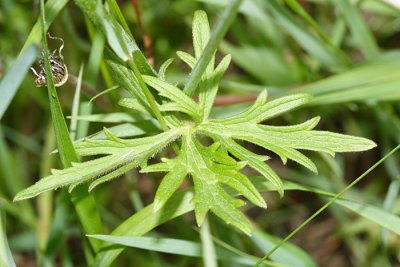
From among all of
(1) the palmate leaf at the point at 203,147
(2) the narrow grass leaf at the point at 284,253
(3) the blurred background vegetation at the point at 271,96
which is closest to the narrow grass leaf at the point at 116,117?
(1) the palmate leaf at the point at 203,147

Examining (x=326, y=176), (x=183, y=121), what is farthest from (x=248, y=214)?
(x=183, y=121)

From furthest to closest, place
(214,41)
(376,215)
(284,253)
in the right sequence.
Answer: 1. (284,253)
2. (376,215)
3. (214,41)

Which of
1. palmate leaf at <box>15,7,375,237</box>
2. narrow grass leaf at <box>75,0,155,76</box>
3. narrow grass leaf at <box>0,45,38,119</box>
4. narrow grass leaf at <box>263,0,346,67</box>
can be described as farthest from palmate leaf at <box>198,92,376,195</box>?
narrow grass leaf at <box>263,0,346,67</box>

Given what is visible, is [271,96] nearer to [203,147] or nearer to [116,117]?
[116,117]

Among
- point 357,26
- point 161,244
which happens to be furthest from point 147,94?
point 357,26

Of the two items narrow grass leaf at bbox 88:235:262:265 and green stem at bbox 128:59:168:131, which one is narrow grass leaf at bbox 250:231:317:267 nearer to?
narrow grass leaf at bbox 88:235:262:265

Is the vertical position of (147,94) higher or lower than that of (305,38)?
lower
